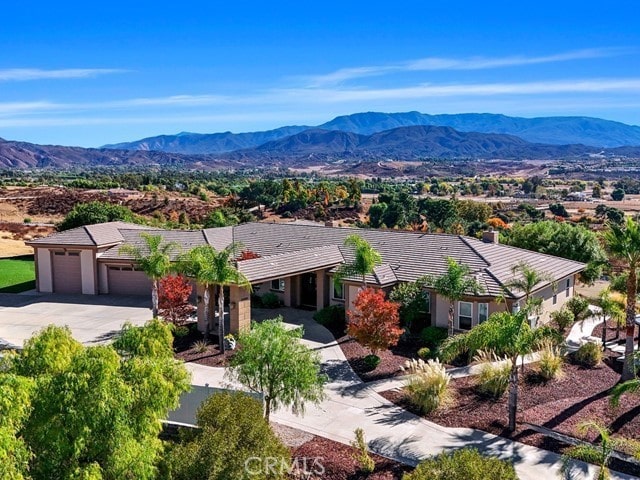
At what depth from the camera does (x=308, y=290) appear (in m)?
30.8

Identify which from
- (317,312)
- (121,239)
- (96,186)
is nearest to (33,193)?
(96,186)

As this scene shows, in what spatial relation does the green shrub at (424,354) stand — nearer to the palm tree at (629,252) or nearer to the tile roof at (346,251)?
the tile roof at (346,251)

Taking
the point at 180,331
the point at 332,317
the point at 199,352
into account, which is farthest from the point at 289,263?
the point at 199,352

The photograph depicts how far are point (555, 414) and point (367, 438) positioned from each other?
552 cm

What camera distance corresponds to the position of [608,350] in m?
23.8

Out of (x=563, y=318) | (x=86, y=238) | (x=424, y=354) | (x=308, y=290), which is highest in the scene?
(x=86, y=238)

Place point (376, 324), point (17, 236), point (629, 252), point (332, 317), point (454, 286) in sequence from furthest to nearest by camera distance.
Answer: point (17, 236) → point (332, 317) → point (454, 286) → point (376, 324) → point (629, 252)

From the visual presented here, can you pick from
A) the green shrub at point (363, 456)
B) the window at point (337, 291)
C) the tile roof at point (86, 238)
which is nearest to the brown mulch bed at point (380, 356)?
the window at point (337, 291)

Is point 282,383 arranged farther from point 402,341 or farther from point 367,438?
point 402,341

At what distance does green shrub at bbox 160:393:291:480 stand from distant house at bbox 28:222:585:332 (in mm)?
11404

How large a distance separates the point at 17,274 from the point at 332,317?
22.7 metres

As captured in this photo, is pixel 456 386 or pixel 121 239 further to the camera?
pixel 121 239

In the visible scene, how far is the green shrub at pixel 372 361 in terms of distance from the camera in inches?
870

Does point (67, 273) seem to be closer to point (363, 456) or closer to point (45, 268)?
point (45, 268)
